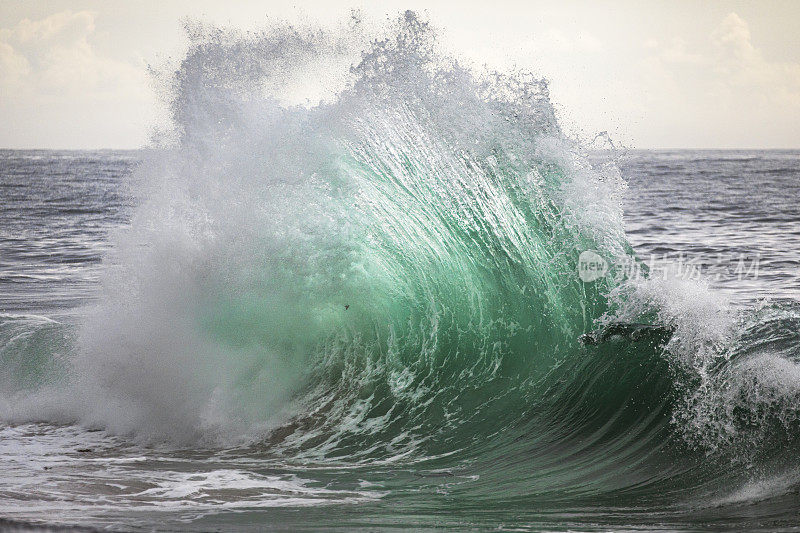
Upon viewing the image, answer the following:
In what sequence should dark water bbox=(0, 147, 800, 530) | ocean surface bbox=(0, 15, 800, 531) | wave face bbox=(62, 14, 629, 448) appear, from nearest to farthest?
1. dark water bbox=(0, 147, 800, 530)
2. ocean surface bbox=(0, 15, 800, 531)
3. wave face bbox=(62, 14, 629, 448)

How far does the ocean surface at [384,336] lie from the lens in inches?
253

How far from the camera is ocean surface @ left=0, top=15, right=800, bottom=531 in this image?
6430mm

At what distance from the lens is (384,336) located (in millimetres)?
10172

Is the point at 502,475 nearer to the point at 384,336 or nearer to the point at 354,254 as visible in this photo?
the point at 384,336

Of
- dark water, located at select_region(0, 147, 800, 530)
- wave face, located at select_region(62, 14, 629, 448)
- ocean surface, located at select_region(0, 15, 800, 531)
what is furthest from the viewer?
wave face, located at select_region(62, 14, 629, 448)

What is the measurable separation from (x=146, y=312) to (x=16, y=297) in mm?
7152

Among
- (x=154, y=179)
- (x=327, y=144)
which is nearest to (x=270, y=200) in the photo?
(x=327, y=144)

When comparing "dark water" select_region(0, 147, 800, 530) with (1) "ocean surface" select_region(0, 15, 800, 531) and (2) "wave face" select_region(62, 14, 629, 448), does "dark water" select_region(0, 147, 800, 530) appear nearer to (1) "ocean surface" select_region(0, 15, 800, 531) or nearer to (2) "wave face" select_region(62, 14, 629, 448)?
(1) "ocean surface" select_region(0, 15, 800, 531)

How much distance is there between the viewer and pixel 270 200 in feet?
32.7

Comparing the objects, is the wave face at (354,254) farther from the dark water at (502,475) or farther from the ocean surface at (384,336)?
the dark water at (502,475)

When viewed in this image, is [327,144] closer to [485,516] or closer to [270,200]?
[270,200]

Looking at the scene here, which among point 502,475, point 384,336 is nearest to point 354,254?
point 384,336

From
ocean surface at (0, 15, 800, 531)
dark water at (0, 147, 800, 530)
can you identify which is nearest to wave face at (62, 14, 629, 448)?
ocean surface at (0, 15, 800, 531)

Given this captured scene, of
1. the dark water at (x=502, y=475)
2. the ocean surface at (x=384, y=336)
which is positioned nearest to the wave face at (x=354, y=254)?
the ocean surface at (x=384, y=336)
